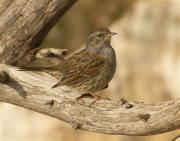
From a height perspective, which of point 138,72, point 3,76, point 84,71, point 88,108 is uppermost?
point 138,72

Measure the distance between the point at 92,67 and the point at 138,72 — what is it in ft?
10.2

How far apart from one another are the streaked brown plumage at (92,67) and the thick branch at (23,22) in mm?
717

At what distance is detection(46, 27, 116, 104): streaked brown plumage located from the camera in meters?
4.63

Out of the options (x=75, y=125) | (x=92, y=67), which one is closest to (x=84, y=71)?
(x=92, y=67)

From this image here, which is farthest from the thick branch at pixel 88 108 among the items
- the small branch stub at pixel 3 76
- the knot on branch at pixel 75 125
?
the small branch stub at pixel 3 76

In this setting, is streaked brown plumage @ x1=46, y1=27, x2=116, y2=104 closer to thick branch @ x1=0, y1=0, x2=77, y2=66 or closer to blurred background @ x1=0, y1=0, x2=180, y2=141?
thick branch @ x1=0, y1=0, x2=77, y2=66

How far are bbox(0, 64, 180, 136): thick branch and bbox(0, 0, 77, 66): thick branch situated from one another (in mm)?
374

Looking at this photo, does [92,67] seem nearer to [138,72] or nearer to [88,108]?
[88,108]

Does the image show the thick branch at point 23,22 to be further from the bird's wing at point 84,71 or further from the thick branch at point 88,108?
the bird's wing at point 84,71

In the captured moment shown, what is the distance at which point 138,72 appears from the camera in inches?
297

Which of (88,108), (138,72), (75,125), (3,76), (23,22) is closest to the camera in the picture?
(75,125)

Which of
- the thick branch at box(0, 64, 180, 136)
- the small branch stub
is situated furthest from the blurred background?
the small branch stub

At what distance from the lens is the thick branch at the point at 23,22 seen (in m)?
4.58

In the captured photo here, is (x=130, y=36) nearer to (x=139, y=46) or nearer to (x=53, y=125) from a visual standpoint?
(x=139, y=46)
